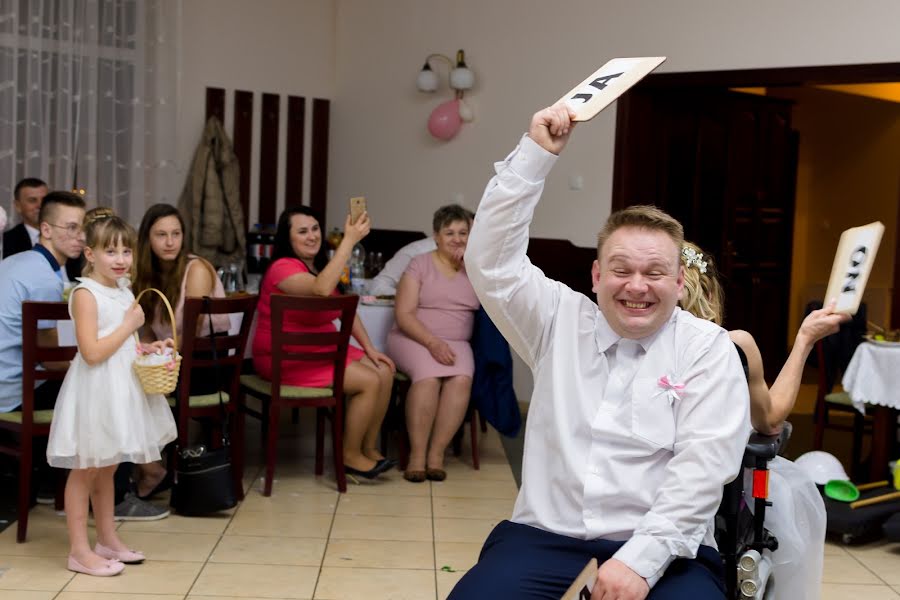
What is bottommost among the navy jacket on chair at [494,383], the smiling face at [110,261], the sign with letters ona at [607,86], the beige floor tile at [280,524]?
the beige floor tile at [280,524]

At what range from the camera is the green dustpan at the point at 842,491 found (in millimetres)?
4727

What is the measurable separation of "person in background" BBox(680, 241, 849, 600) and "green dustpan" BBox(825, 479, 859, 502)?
184 cm

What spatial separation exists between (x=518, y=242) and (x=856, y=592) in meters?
2.44

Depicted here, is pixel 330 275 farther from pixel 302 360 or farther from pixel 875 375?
pixel 875 375

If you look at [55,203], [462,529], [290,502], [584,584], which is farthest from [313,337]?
[584,584]

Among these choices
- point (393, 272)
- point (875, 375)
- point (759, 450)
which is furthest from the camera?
point (393, 272)

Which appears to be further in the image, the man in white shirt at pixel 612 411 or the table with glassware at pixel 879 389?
the table with glassware at pixel 879 389

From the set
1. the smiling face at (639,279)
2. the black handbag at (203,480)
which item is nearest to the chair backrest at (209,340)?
the black handbag at (203,480)

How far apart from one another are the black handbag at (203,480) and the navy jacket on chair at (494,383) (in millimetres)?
1529

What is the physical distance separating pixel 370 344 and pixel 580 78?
2526mm

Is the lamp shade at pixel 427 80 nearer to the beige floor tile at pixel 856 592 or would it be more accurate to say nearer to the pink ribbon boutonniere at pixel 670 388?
the beige floor tile at pixel 856 592

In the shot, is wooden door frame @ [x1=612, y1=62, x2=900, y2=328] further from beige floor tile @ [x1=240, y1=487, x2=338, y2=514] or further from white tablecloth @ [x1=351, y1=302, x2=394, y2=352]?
beige floor tile @ [x1=240, y1=487, x2=338, y2=514]

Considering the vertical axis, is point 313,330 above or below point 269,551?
above

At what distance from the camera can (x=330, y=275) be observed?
5.17 meters
